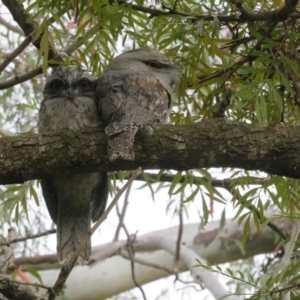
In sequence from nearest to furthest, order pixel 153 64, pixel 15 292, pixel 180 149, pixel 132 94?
pixel 180 149 < pixel 15 292 < pixel 132 94 < pixel 153 64

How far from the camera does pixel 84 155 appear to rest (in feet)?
6.74

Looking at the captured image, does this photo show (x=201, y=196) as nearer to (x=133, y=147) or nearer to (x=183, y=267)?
(x=133, y=147)

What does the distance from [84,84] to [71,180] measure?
40cm

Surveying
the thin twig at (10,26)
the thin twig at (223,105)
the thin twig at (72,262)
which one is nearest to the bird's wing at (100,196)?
the thin twig at (223,105)

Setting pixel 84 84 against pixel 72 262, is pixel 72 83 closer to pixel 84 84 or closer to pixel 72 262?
pixel 84 84

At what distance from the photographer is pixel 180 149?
6.72 ft

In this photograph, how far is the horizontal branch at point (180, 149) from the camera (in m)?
2.03

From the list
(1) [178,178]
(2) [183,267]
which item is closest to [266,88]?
(1) [178,178]

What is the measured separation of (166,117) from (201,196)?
0.35 m

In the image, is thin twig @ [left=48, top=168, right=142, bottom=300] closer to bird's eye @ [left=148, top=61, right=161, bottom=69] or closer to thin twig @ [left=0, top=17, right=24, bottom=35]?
bird's eye @ [left=148, top=61, right=161, bottom=69]

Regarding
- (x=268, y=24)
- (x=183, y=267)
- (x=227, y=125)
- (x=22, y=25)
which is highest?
(x=22, y=25)

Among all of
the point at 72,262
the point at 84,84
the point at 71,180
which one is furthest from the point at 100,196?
the point at 72,262

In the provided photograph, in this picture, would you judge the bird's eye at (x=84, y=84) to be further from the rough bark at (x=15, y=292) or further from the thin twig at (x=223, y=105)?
the rough bark at (x=15, y=292)

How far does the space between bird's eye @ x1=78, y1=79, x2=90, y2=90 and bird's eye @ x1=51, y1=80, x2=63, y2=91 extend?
0.09m
